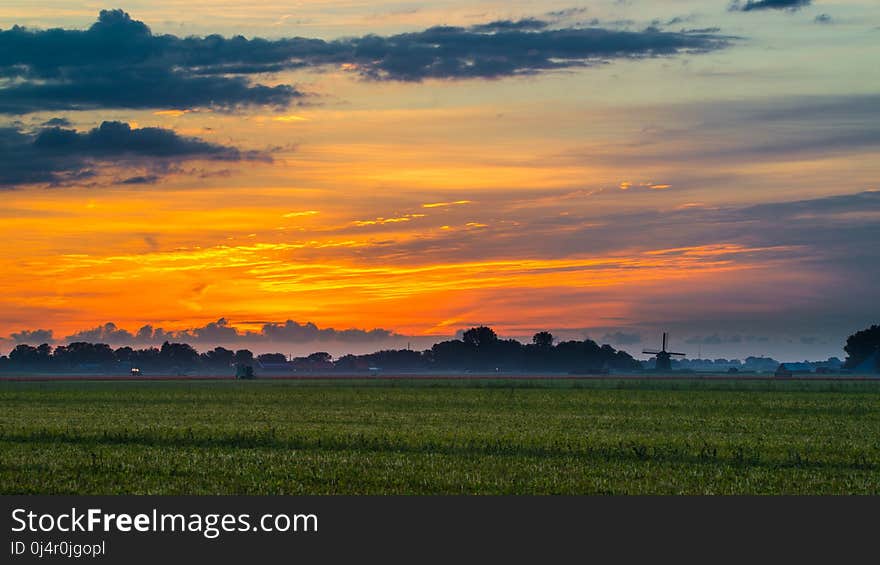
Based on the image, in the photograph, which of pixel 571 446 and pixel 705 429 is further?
pixel 705 429

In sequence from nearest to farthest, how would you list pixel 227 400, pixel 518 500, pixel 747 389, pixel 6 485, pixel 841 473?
pixel 518 500, pixel 6 485, pixel 841 473, pixel 227 400, pixel 747 389

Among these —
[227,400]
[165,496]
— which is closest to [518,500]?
[165,496]

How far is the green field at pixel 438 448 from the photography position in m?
26.9

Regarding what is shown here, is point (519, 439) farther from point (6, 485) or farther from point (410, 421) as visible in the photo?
point (6, 485)

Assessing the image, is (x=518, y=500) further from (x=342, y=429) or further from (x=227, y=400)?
(x=227, y=400)

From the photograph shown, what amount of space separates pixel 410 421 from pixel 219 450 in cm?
1572

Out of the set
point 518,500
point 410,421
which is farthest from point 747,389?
point 518,500

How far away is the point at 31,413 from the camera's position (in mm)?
58031

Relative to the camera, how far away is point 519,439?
39.0 m

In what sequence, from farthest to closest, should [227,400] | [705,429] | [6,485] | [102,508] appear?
[227,400], [705,429], [6,485], [102,508]

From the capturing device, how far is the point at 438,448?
35906 millimetres

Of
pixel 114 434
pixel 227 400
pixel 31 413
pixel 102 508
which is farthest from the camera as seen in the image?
pixel 227 400

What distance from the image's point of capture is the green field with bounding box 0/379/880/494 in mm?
26906

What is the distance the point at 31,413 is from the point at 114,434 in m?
18.8
